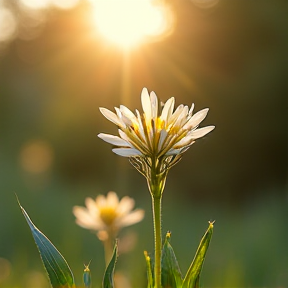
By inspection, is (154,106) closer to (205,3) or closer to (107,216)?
(107,216)

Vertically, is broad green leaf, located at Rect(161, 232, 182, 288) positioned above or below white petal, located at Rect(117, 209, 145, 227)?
below

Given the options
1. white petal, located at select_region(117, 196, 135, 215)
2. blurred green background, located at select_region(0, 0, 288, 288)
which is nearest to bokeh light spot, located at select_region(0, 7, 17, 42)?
blurred green background, located at select_region(0, 0, 288, 288)

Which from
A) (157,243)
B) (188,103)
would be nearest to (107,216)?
(157,243)

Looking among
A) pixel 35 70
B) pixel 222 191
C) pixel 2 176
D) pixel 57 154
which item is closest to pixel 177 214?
pixel 222 191

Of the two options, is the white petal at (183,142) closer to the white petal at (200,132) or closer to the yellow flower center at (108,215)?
the white petal at (200,132)

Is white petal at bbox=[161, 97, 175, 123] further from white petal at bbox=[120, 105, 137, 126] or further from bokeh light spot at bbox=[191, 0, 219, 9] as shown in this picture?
bokeh light spot at bbox=[191, 0, 219, 9]

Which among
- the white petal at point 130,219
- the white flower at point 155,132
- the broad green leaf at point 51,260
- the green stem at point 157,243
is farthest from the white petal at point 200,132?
the white petal at point 130,219

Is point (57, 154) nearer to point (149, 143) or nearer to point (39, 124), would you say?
point (39, 124)
